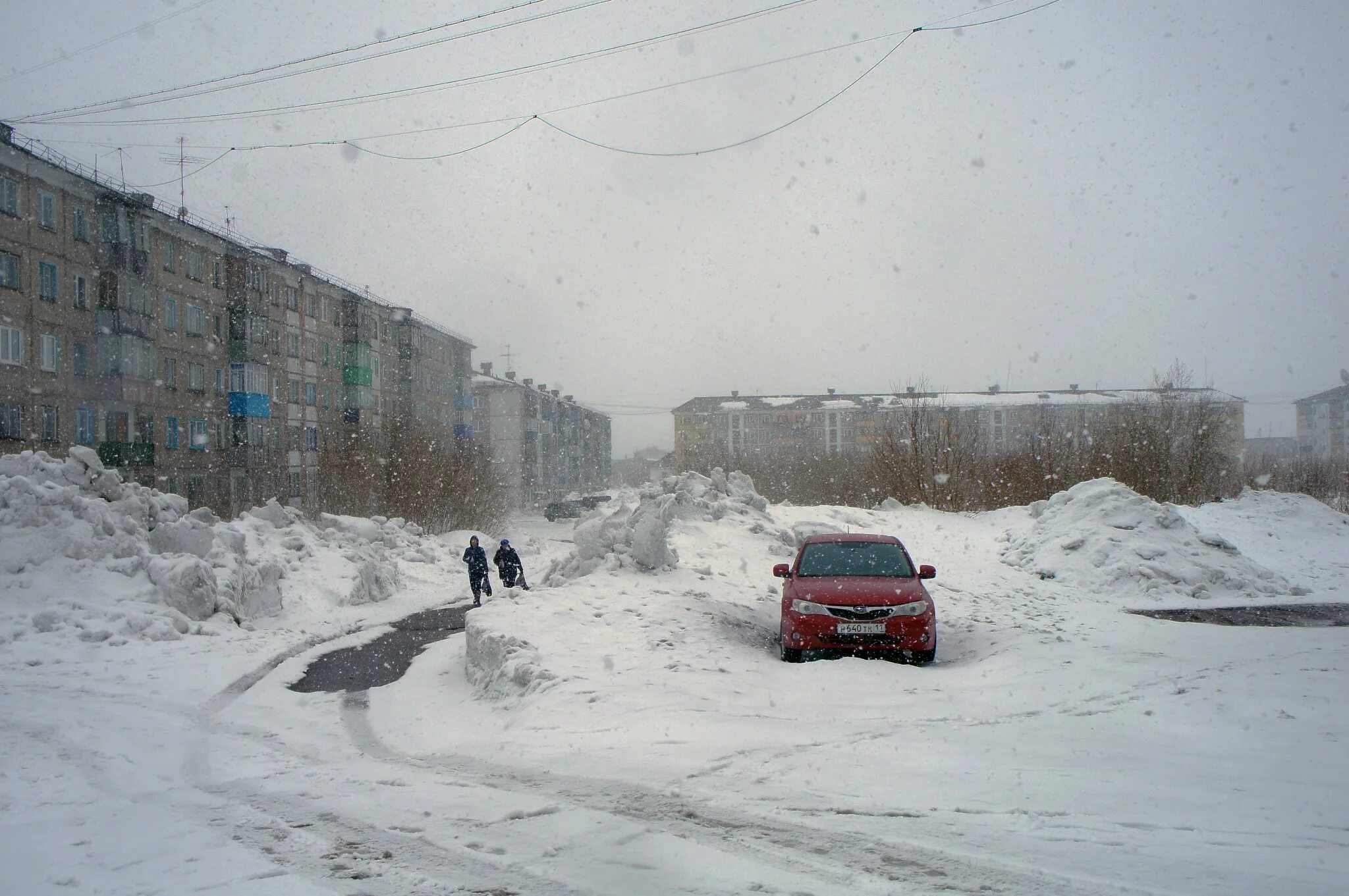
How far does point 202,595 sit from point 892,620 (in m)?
10.3

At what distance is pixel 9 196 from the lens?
28.6 meters

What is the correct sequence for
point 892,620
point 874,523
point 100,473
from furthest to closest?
point 874,523
point 100,473
point 892,620

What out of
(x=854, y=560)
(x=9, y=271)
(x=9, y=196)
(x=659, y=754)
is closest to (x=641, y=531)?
(x=854, y=560)

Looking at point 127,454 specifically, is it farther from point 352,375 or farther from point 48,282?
point 352,375

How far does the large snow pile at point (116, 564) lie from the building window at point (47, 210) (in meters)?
20.5

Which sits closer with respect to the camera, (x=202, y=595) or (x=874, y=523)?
(x=202, y=595)

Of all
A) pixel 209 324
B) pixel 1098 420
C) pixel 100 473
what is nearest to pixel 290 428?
pixel 209 324

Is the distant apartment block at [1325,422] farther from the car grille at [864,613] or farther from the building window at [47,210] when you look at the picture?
the building window at [47,210]

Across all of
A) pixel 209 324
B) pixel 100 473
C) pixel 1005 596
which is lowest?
pixel 1005 596

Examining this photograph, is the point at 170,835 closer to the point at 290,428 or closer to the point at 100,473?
the point at 100,473

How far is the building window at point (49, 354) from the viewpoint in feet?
97.8

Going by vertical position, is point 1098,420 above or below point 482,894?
above

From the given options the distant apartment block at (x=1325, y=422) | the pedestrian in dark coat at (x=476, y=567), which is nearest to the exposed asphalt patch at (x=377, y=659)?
the pedestrian in dark coat at (x=476, y=567)

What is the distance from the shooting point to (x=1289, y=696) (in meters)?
6.89
